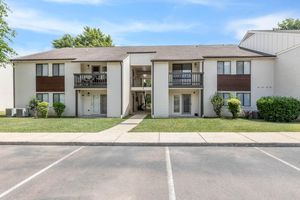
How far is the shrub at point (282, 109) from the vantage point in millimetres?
17594

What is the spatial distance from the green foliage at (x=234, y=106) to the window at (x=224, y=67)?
3.05m

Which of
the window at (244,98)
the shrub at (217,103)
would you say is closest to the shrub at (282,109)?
the window at (244,98)

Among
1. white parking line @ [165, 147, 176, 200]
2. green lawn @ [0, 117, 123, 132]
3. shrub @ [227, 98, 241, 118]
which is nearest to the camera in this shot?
white parking line @ [165, 147, 176, 200]

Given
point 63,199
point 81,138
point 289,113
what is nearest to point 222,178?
point 63,199

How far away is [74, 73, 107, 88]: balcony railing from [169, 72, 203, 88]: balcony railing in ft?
20.8

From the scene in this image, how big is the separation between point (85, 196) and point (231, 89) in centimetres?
1931

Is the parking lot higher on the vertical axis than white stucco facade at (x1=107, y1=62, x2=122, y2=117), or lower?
lower

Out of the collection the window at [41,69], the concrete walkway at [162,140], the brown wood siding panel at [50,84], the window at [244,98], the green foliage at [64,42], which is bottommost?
the concrete walkway at [162,140]

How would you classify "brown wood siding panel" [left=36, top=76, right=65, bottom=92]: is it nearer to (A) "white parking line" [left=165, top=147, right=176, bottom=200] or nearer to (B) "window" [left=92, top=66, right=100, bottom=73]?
(B) "window" [left=92, top=66, right=100, bottom=73]

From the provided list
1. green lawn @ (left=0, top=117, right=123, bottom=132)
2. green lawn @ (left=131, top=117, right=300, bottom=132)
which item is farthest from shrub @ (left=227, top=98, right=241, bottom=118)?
green lawn @ (left=0, top=117, right=123, bottom=132)

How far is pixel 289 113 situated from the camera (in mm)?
17594

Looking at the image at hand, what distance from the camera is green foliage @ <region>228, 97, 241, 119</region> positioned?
64.7ft

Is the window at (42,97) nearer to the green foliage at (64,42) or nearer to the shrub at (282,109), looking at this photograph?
the shrub at (282,109)

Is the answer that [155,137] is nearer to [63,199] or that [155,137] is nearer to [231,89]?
[63,199]
